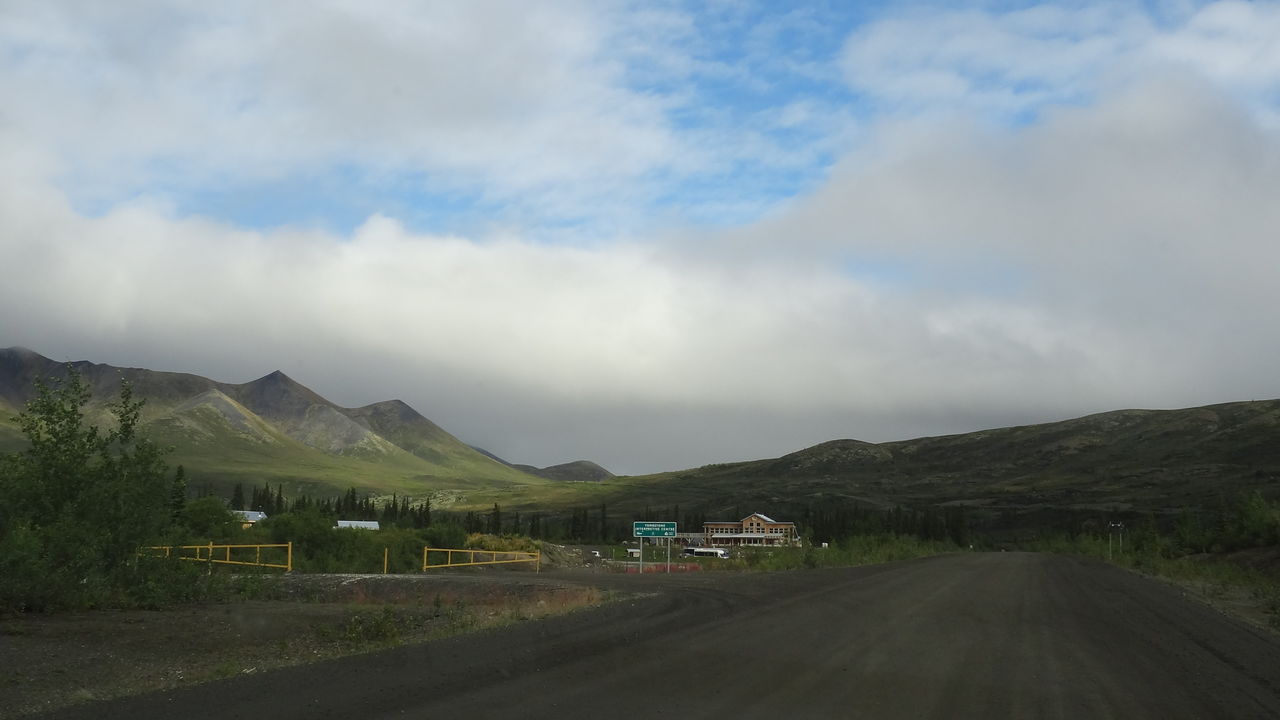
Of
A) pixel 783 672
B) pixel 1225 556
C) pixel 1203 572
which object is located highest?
pixel 783 672

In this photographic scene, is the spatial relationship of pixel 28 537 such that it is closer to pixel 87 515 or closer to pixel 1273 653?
pixel 87 515

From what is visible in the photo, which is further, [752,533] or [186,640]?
[752,533]

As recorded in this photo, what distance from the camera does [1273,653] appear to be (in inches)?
683

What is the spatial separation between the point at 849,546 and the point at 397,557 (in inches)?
1279

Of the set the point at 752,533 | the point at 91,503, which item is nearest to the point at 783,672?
the point at 91,503

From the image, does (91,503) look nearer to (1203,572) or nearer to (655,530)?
(655,530)

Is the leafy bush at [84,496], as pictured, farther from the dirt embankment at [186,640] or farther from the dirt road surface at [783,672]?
the dirt road surface at [783,672]

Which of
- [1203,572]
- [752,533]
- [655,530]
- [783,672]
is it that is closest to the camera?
[783,672]

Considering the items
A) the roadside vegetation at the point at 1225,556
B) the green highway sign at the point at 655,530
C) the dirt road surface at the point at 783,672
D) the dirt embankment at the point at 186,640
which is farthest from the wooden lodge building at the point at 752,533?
the dirt road surface at the point at 783,672

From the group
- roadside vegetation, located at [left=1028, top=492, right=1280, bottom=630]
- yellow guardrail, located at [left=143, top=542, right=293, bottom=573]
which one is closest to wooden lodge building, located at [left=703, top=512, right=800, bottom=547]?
roadside vegetation, located at [left=1028, top=492, right=1280, bottom=630]

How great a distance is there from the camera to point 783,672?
13.2 m

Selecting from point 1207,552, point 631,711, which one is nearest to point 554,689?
point 631,711

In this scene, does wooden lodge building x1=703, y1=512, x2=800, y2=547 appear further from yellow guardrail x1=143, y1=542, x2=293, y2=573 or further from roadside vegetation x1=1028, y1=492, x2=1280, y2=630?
yellow guardrail x1=143, y1=542, x2=293, y2=573

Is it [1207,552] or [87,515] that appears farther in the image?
[1207,552]
